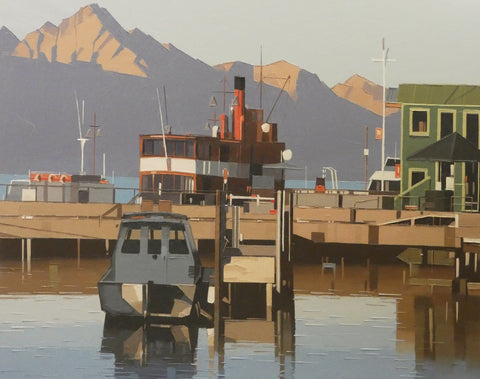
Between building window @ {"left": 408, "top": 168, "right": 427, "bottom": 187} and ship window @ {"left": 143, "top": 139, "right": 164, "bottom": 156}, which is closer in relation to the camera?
building window @ {"left": 408, "top": 168, "right": 427, "bottom": 187}

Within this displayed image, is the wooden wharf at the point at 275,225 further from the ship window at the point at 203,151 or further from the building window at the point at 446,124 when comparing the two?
the building window at the point at 446,124

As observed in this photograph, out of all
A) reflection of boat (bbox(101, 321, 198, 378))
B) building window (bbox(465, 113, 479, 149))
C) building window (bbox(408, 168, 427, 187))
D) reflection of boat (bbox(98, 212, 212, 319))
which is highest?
building window (bbox(465, 113, 479, 149))

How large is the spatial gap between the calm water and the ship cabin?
48.1ft

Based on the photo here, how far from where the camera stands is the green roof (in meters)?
49.5

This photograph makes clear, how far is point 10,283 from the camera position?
39.6 metres

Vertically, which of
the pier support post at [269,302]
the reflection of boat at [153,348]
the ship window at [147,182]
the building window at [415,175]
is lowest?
the reflection of boat at [153,348]

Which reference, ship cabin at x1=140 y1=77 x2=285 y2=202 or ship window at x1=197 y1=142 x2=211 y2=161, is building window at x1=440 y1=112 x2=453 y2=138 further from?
ship window at x1=197 y1=142 x2=211 y2=161

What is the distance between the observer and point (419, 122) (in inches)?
1973

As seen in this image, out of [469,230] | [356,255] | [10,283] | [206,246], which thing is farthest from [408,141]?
[10,283]

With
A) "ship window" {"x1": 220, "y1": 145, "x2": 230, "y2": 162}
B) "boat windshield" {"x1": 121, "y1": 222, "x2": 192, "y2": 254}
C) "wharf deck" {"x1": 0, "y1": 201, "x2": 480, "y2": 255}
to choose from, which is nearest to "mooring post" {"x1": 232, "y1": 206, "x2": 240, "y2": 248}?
"wharf deck" {"x1": 0, "y1": 201, "x2": 480, "y2": 255}

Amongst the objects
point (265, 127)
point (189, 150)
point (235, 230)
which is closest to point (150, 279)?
point (235, 230)

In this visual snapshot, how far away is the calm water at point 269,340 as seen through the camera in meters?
23.8

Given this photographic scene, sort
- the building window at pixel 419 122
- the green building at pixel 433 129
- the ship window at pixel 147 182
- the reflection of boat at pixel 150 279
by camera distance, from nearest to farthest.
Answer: the reflection of boat at pixel 150 279
the green building at pixel 433 129
the building window at pixel 419 122
the ship window at pixel 147 182

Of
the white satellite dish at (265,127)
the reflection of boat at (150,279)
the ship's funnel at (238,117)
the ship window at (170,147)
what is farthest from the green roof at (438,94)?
the reflection of boat at (150,279)
